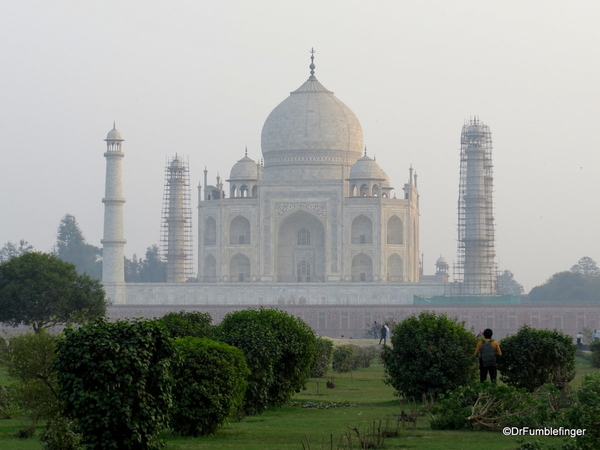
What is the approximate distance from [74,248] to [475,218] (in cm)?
2983

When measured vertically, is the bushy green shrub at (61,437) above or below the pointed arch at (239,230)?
below

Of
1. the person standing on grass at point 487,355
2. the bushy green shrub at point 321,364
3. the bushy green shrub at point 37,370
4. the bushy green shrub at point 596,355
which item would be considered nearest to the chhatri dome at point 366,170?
the bushy green shrub at point 596,355

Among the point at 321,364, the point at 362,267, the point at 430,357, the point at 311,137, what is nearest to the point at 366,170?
the point at 311,137

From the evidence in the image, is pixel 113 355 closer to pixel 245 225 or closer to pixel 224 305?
pixel 224 305

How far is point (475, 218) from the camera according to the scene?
1534 inches

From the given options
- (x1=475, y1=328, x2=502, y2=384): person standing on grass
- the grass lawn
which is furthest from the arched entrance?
(x1=475, y1=328, x2=502, y2=384): person standing on grass

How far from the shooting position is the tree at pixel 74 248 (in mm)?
61969

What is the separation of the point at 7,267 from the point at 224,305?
11149 mm

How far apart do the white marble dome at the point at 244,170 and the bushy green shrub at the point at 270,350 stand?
29629mm

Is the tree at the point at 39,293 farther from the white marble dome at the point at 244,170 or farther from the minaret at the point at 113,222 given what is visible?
the white marble dome at the point at 244,170

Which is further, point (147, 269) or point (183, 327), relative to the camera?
point (147, 269)

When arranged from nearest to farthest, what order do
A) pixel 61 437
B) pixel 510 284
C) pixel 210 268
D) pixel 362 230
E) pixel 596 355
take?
1. pixel 61 437
2. pixel 596 355
3. pixel 362 230
4. pixel 210 268
5. pixel 510 284

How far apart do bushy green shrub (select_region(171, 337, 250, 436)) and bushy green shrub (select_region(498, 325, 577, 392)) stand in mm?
3437

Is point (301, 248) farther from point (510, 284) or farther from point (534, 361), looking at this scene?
point (510, 284)
